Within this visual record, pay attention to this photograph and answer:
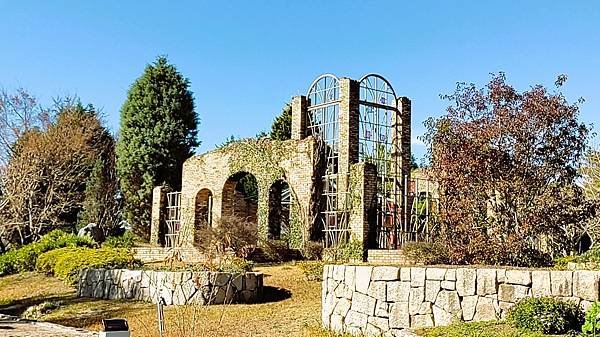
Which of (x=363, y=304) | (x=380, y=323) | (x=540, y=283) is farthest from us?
(x=363, y=304)

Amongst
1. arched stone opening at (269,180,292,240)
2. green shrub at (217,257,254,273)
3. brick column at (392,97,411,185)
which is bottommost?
green shrub at (217,257,254,273)

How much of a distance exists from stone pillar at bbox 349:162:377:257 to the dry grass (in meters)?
2.37

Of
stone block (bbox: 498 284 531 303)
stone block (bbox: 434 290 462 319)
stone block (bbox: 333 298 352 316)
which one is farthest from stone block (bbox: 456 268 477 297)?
stone block (bbox: 333 298 352 316)

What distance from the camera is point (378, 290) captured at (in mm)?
9000

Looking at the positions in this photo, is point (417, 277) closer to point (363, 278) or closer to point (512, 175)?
point (363, 278)

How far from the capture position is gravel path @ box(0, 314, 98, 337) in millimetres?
8812

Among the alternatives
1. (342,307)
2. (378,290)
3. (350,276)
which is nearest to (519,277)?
(378,290)

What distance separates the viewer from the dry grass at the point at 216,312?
31.3 ft

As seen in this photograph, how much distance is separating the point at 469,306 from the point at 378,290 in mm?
1390

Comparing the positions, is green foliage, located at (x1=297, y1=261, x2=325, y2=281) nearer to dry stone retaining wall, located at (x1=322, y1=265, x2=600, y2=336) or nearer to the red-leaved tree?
the red-leaved tree

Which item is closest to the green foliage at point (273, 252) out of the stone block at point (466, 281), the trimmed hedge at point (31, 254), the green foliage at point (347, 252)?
the green foliage at point (347, 252)

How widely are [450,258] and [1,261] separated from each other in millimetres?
15073

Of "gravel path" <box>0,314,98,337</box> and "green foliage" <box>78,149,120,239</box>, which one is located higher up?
"green foliage" <box>78,149,120,239</box>

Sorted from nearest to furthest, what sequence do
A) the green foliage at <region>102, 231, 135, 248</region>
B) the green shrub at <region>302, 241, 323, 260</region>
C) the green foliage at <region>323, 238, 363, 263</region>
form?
1. the green foliage at <region>323, 238, 363, 263</region>
2. the green shrub at <region>302, 241, 323, 260</region>
3. the green foliage at <region>102, 231, 135, 248</region>
